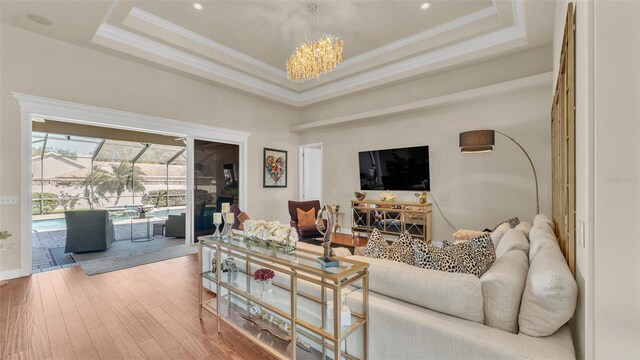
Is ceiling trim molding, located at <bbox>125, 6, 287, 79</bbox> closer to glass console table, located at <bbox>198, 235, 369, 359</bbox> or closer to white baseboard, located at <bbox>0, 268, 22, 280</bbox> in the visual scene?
glass console table, located at <bbox>198, 235, 369, 359</bbox>

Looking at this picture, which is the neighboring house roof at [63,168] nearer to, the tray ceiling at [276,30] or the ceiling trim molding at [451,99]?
the tray ceiling at [276,30]

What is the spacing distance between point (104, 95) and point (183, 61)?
129cm

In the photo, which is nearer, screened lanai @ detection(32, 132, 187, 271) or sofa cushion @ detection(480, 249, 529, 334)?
sofa cushion @ detection(480, 249, 529, 334)

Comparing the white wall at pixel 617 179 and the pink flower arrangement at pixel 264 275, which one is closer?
the white wall at pixel 617 179

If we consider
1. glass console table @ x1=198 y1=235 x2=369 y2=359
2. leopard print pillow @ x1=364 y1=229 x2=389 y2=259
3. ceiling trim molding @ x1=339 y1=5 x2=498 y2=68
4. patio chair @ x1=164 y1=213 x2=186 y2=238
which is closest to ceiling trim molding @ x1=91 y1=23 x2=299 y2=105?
ceiling trim molding @ x1=339 y1=5 x2=498 y2=68

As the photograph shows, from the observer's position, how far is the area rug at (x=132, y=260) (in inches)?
151

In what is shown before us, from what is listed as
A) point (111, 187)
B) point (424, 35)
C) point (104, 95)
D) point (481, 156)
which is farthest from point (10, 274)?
point (481, 156)

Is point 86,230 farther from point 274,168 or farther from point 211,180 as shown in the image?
point 274,168

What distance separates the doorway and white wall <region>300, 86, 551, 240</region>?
188 centimetres

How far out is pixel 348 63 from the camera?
531 centimetres

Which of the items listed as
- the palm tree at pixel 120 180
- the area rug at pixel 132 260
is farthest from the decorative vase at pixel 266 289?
the palm tree at pixel 120 180

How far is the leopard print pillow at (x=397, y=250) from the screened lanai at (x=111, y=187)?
4.37 meters

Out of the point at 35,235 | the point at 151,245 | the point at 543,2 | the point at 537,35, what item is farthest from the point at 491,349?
the point at 35,235

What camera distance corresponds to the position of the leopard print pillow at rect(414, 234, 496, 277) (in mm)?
1596
